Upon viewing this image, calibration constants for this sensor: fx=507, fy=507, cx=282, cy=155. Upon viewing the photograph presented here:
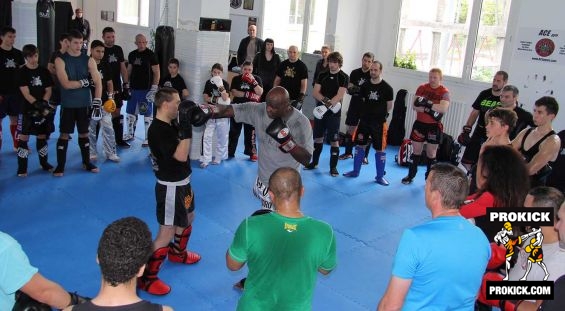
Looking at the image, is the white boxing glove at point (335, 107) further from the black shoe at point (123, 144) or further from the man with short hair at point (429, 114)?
the black shoe at point (123, 144)

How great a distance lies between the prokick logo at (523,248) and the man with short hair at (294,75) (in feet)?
16.4

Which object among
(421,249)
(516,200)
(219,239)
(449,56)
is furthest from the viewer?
(449,56)

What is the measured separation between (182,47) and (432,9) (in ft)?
15.7

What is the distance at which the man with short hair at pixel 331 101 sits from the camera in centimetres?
704

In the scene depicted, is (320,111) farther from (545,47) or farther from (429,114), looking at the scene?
(545,47)

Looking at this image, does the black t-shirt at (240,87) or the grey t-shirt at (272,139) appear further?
the black t-shirt at (240,87)

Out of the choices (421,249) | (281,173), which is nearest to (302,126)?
(281,173)

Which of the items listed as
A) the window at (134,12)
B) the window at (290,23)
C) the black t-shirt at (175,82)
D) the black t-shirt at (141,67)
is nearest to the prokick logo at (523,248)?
the black t-shirt at (175,82)

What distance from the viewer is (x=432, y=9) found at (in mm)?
9273

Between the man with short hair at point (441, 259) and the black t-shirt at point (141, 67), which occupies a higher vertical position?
the black t-shirt at point (141, 67)

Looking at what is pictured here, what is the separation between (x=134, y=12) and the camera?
1480 cm

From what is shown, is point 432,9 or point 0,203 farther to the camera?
point 432,9

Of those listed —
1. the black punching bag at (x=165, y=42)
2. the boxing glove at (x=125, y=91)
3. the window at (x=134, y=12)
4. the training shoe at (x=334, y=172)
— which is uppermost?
the window at (x=134, y=12)

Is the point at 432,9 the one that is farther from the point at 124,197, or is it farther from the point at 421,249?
the point at 421,249
